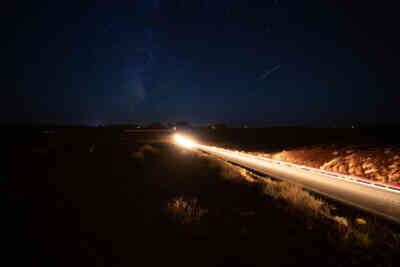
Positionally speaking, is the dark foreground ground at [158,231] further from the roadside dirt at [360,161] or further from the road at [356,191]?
the roadside dirt at [360,161]

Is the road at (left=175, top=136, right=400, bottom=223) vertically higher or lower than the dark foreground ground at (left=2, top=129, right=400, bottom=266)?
lower

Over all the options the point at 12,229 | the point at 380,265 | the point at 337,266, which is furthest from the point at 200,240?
the point at 12,229

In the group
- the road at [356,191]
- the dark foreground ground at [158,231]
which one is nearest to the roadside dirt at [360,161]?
the road at [356,191]

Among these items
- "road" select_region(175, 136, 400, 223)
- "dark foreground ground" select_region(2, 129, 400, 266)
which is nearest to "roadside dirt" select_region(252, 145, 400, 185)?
"road" select_region(175, 136, 400, 223)

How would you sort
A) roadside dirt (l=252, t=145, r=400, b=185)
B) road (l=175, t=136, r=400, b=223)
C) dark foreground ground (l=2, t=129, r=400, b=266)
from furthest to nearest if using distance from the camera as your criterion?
roadside dirt (l=252, t=145, r=400, b=185) → road (l=175, t=136, r=400, b=223) → dark foreground ground (l=2, t=129, r=400, b=266)

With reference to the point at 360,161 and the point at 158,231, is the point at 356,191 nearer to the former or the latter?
the point at 158,231

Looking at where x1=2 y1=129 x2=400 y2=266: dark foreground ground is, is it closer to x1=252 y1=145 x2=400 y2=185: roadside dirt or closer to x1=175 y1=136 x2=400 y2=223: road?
x1=175 y1=136 x2=400 y2=223: road

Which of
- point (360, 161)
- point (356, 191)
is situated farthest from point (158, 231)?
point (360, 161)

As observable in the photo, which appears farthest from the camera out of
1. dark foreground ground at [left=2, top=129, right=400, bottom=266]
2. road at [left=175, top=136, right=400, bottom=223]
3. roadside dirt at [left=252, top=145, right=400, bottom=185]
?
roadside dirt at [left=252, top=145, right=400, bottom=185]

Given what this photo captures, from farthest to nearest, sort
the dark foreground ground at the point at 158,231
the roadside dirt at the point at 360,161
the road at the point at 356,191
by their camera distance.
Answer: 1. the roadside dirt at the point at 360,161
2. the road at the point at 356,191
3. the dark foreground ground at the point at 158,231

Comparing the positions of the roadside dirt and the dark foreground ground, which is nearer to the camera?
the dark foreground ground

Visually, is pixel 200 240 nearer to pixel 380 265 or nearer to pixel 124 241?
pixel 124 241

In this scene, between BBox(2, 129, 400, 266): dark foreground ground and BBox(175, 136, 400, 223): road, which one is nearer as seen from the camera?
BBox(2, 129, 400, 266): dark foreground ground

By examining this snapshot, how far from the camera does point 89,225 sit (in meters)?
4.88
